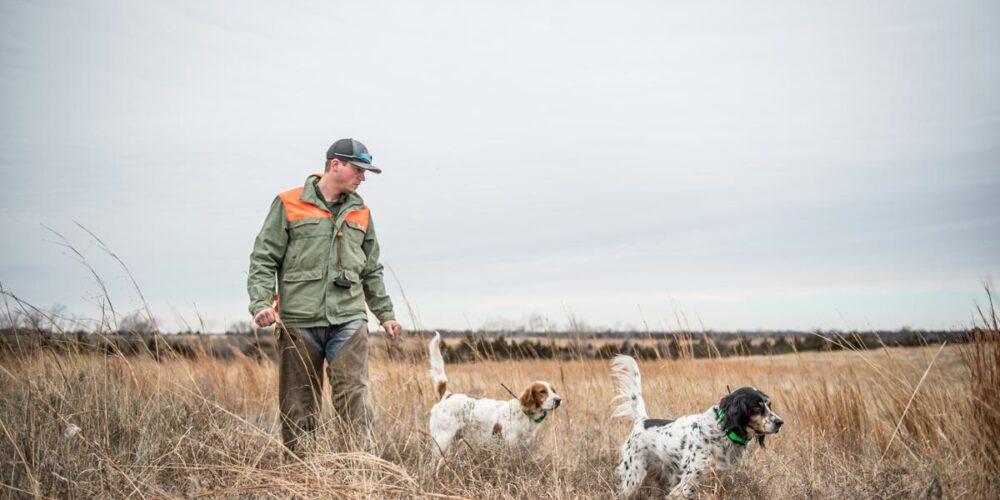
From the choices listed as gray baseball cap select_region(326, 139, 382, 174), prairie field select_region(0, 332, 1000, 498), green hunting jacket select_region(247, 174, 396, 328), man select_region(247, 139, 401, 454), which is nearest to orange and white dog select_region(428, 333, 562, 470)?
prairie field select_region(0, 332, 1000, 498)

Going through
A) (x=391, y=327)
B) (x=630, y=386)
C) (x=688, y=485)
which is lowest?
(x=688, y=485)

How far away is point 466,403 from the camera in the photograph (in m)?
→ 5.98

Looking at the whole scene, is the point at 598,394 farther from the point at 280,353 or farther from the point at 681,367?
the point at 280,353

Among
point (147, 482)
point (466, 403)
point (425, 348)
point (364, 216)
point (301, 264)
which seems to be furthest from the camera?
point (425, 348)

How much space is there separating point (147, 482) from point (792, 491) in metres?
3.96

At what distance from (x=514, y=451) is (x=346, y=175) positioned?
2.54 metres

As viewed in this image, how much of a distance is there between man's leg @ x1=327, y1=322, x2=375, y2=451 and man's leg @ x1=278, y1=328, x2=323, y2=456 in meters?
0.13

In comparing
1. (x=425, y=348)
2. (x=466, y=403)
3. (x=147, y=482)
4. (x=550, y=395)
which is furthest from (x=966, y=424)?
(x=147, y=482)

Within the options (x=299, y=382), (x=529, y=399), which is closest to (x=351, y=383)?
(x=299, y=382)

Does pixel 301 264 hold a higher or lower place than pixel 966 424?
higher

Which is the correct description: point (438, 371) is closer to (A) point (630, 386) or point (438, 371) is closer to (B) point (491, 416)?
(B) point (491, 416)

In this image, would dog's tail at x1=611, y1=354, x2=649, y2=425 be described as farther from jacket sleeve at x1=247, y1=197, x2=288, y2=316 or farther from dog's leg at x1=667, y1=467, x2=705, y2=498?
jacket sleeve at x1=247, y1=197, x2=288, y2=316

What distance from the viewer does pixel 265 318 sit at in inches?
185

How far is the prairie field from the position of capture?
12.6 ft
